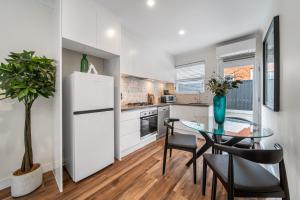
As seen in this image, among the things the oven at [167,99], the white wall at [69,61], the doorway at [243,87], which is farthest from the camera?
the oven at [167,99]

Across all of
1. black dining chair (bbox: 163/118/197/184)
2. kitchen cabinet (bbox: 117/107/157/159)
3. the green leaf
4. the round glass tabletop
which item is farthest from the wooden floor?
the green leaf

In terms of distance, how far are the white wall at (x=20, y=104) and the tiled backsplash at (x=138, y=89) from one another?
4.86 ft

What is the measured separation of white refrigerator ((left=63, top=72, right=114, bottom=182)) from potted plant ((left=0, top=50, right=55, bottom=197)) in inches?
11.8

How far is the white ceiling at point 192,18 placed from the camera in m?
1.92

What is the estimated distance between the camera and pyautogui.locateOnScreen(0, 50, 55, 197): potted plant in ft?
4.55

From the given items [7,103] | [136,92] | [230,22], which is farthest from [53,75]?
[230,22]

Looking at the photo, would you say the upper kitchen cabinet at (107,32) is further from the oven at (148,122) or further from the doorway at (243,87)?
the doorway at (243,87)

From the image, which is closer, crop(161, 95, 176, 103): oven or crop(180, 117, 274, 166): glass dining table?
crop(180, 117, 274, 166): glass dining table

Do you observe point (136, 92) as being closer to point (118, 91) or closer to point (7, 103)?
point (118, 91)

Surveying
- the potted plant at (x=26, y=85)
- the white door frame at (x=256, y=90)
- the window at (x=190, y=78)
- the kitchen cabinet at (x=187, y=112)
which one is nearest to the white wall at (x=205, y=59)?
the window at (x=190, y=78)

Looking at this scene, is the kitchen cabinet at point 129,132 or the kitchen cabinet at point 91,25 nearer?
the kitchen cabinet at point 91,25

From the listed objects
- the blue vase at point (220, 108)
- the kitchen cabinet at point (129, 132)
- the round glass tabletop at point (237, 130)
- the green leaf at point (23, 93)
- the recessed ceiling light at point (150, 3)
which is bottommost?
the kitchen cabinet at point (129, 132)

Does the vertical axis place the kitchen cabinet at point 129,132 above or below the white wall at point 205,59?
below

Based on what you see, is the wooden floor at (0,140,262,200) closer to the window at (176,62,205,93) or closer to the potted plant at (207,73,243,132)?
the potted plant at (207,73,243,132)
